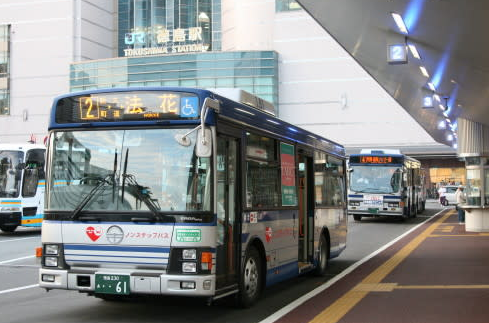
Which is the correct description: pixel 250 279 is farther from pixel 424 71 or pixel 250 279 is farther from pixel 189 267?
pixel 424 71

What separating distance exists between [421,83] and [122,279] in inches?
491

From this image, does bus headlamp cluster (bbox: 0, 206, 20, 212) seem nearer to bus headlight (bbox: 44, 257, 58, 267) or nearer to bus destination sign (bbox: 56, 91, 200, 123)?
bus destination sign (bbox: 56, 91, 200, 123)

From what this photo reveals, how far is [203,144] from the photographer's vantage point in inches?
283

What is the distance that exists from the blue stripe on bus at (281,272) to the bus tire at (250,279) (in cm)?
33

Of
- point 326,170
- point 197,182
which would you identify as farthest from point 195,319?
point 326,170

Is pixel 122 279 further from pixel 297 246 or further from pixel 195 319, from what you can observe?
pixel 297 246

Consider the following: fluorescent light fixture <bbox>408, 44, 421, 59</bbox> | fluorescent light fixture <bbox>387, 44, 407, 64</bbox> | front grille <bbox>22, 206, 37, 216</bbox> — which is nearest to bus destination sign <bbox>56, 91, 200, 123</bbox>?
fluorescent light fixture <bbox>387, 44, 407, 64</bbox>

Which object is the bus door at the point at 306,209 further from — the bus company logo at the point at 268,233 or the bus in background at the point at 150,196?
the bus in background at the point at 150,196

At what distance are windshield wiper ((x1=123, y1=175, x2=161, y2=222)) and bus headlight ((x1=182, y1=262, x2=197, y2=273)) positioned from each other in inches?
24.7

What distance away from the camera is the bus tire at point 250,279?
336 inches

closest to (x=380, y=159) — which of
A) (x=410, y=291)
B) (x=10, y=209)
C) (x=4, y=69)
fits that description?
(x=10, y=209)

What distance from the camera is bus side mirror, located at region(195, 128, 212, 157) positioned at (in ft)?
23.4

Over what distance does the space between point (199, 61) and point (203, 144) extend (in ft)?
208

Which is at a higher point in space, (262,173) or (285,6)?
(285,6)
